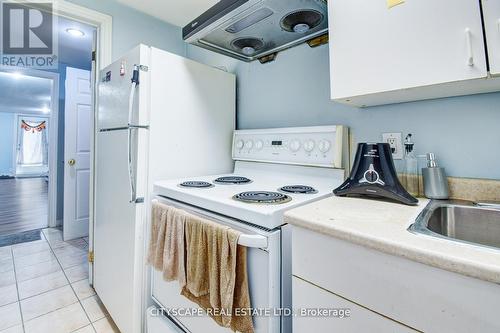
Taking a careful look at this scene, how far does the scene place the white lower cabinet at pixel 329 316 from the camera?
0.57 meters

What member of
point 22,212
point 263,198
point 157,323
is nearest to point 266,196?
point 263,198

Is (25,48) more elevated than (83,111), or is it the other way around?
(25,48)

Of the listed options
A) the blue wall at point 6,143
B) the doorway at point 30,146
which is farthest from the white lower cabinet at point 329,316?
the blue wall at point 6,143

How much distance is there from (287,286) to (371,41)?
932 millimetres

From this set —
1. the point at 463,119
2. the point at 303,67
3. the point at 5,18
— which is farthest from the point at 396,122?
the point at 5,18

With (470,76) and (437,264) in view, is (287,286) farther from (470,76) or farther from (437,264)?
(470,76)

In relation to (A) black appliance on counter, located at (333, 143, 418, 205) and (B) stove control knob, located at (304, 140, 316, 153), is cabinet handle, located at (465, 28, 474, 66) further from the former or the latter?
(B) stove control knob, located at (304, 140, 316, 153)

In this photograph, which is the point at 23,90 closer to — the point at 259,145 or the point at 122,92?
the point at 122,92

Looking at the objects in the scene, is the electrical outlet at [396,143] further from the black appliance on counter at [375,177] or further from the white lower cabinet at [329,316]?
the white lower cabinet at [329,316]

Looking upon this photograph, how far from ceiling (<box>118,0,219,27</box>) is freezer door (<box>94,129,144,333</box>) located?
45.4 inches

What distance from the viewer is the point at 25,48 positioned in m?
2.82

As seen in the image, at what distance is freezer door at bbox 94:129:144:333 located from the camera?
51.6 inches

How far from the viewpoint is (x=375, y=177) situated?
0.95 m

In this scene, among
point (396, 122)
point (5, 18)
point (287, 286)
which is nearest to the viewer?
point (287, 286)
